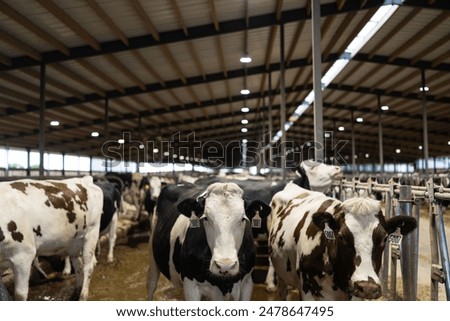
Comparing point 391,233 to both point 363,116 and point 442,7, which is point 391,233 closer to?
point 442,7

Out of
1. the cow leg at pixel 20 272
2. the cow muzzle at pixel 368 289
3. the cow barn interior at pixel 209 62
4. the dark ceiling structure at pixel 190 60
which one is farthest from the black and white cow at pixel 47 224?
the dark ceiling structure at pixel 190 60

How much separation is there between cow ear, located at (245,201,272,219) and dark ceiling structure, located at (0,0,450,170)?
5252mm

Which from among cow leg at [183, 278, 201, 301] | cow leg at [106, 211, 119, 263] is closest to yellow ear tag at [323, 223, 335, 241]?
cow leg at [183, 278, 201, 301]

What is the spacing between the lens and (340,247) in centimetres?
276

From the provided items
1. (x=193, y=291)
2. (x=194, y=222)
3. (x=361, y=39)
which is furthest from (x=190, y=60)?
(x=193, y=291)

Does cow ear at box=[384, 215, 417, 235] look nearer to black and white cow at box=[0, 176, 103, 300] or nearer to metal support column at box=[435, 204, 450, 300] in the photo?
metal support column at box=[435, 204, 450, 300]

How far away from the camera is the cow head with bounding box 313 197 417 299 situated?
2549 mm

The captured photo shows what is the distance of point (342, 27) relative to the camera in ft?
36.4

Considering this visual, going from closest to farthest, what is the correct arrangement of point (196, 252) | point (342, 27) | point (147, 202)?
point (196, 252), point (342, 27), point (147, 202)

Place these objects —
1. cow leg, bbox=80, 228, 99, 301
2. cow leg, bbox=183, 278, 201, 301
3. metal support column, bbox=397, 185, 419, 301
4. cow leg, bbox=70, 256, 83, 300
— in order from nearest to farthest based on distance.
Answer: cow leg, bbox=183, 278, 201, 301 → metal support column, bbox=397, 185, 419, 301 → cow leg, bbox=80, 228, 99, 301 → cow leg, bbox=70, 256, 83, 300

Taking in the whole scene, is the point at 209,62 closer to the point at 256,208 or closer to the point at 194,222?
the point at 256,208

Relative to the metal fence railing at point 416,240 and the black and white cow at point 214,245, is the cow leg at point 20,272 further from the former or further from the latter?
the metal fence railing at point 416,240

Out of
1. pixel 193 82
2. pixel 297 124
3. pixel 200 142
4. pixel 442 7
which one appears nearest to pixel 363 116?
pixel 297 124
